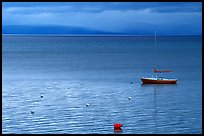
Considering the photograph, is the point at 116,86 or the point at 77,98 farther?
the point at 116,86

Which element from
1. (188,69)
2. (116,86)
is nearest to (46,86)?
(116,86)

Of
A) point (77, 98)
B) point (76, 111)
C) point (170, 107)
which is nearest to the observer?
point (76, 111)

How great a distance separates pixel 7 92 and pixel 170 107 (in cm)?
722

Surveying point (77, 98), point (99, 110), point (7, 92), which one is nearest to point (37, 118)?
point (99, 110)

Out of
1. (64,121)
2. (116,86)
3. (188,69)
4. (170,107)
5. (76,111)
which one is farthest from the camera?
(188,69)

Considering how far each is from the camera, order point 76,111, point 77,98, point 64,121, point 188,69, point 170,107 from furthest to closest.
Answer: point 188,69 → point 77,98 → point 170,107 → point 76,111 → point 64,121

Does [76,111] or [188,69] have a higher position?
[188,69]

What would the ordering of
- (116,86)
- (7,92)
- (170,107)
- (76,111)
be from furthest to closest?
(116,86) < (7,92) < (170,107) < (76,111)

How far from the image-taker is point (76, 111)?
16781mm

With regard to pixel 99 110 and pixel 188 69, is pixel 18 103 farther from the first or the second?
pixel 188 69

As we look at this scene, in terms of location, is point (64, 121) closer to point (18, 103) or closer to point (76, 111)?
point (76, 111)

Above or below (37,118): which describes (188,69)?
above

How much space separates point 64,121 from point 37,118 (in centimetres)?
112

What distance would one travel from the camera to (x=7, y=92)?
21.2 m
